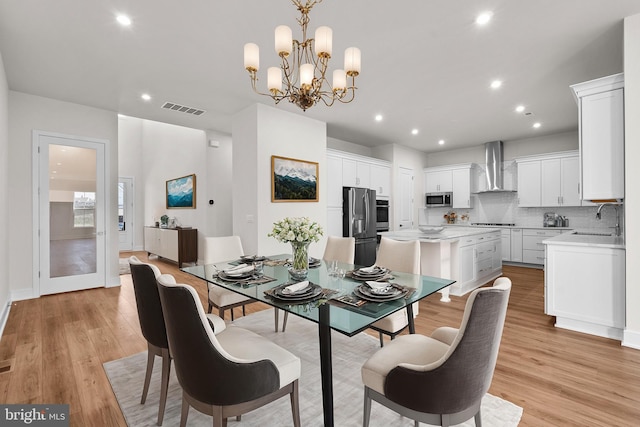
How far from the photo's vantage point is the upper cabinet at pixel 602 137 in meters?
2.70

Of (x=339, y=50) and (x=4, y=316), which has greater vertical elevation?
(x=339, y=50)

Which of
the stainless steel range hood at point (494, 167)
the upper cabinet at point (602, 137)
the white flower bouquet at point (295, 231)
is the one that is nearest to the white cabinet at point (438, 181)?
the stainless steel range hood at point (494, 167)

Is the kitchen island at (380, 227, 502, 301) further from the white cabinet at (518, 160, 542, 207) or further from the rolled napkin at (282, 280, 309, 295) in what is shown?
the white cabinet at (518, 160, 542, 207)

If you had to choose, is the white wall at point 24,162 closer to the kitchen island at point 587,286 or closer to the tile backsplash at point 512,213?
the kitchen island at point 587,286

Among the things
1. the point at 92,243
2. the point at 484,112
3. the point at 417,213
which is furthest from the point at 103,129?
the point at 417,213

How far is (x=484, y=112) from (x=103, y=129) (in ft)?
19.6

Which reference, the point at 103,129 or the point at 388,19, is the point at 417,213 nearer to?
the point at 388,19

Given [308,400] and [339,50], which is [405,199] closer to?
[339,50]

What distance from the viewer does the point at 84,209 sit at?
4449 millimetres

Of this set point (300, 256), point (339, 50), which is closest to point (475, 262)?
point (300, 256)

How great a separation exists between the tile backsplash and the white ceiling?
2.49m

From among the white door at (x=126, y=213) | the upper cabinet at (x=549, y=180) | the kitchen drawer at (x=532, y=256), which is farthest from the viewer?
the white door at (x=126, y=213)

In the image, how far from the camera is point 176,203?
23.9 ft

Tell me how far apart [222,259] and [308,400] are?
1.69 m
